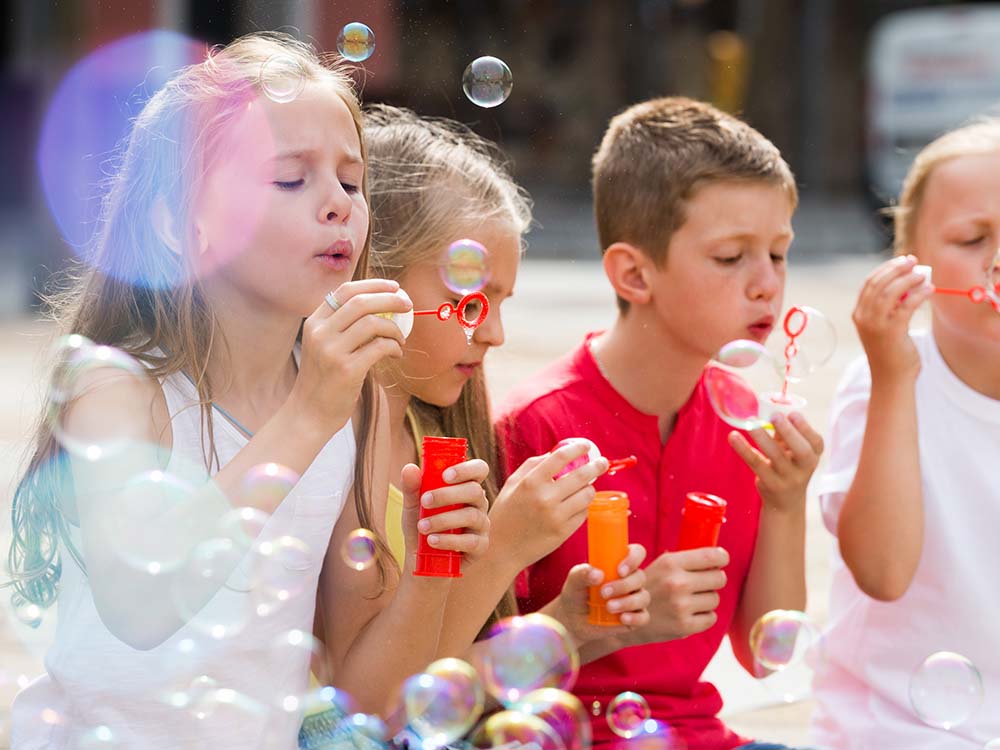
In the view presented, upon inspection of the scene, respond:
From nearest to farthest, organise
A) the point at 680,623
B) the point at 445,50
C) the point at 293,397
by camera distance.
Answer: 1. the point at 293,397
2. the point at 680,623
3. the point at 445,50

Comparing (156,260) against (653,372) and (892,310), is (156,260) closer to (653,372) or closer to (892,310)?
(653,372)

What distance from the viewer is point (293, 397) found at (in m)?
1.33

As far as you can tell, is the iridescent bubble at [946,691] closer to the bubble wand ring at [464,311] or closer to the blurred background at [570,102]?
the blurred background at [570,102]

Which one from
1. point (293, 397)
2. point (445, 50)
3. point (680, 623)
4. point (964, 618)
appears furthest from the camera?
point (445, 50)

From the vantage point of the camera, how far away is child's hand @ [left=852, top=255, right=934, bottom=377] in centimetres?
165

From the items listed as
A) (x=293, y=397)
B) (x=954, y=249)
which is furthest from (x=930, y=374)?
(x=293, y=397)

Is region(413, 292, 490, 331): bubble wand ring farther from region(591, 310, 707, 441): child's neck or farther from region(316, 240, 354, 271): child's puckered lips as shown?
region(591, 310, 707, 441): child's neck

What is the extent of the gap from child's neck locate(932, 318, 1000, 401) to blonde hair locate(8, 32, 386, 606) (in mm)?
855

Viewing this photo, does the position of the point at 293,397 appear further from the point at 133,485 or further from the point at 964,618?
the point at 964,618

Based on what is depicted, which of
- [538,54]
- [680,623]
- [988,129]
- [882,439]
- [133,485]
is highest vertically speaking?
[988,129]

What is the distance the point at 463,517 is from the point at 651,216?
68 centimetres

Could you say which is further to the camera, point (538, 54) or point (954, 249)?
point (538, 54)

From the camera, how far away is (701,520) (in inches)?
64.9

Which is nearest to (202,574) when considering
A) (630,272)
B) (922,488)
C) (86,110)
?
A: (630,272)
